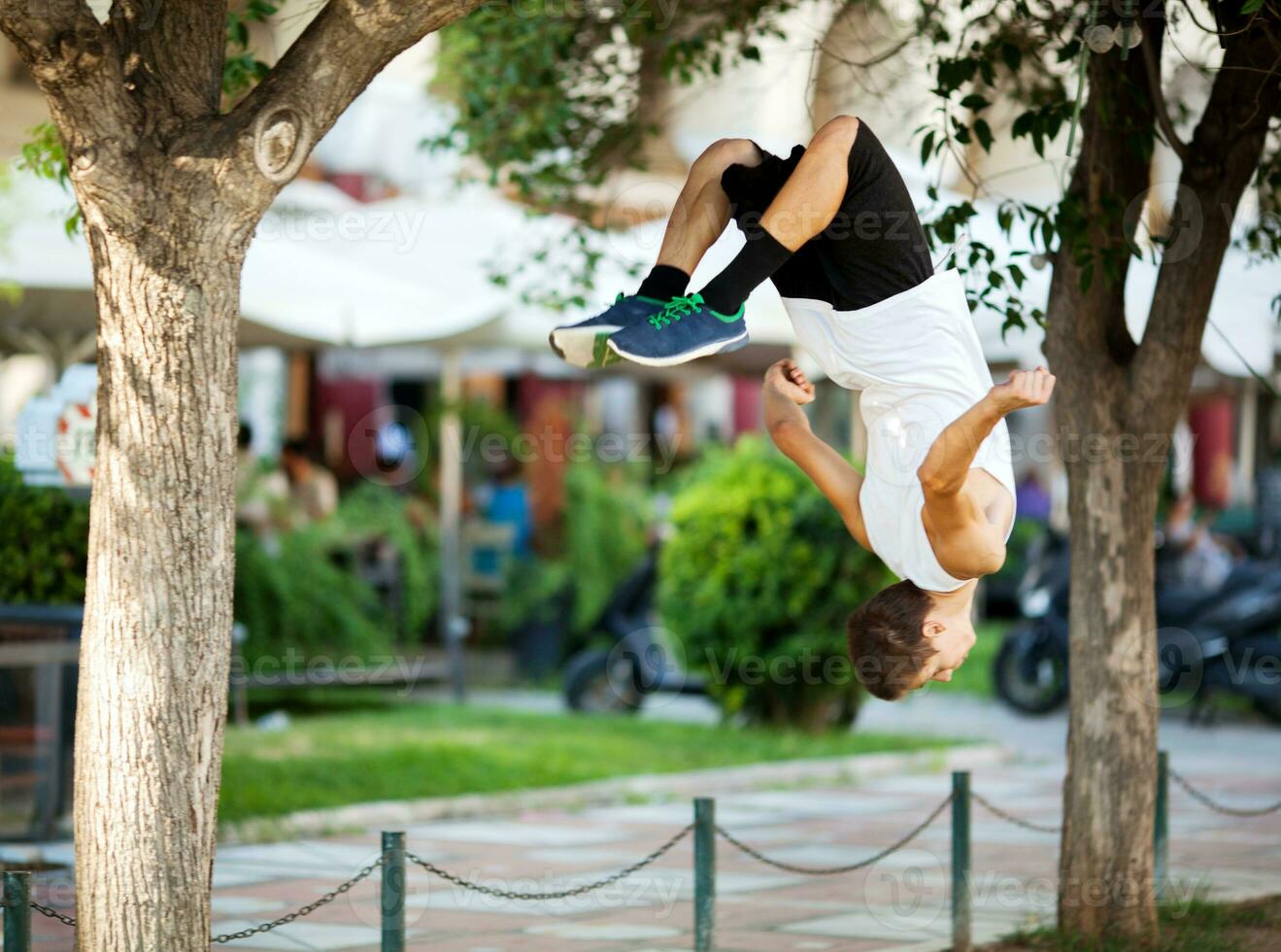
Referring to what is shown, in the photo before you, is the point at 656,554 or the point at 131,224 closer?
the point at 131,224

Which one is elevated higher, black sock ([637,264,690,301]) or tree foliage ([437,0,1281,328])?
tree foliage ([437,0,1281,328])

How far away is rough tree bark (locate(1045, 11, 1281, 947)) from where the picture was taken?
690cm

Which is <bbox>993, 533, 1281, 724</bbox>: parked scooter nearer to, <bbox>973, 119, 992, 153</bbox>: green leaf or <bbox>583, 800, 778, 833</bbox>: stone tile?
<bbox>583, 800, 778, 833</bbox>: stone tile

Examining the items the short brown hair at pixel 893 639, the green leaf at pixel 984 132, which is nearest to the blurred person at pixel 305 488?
the green leaf at pixel 984 132

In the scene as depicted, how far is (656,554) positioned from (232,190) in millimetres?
9023

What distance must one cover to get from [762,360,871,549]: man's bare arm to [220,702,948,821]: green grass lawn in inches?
193

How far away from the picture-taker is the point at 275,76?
4.91 metres

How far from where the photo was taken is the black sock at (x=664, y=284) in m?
4.52

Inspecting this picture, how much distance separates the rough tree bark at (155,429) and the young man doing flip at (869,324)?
94 cm

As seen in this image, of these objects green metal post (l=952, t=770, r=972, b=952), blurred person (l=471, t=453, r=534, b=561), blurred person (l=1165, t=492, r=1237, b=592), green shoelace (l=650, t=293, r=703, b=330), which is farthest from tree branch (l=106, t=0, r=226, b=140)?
blurred person (l=1165, t=492, r=1237, b=592)

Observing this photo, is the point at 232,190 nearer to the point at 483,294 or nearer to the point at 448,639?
the point at 483,294

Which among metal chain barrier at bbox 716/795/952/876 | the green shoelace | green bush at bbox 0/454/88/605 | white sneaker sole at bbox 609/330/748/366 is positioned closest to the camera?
white sneaker sole at bbox 609/330/748/366

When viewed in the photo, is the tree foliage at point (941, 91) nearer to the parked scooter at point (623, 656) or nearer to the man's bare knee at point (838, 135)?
the man's bare knee at point (838, 135)

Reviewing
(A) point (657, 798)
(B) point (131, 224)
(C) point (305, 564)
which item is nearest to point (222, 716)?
(B) point (131, 224)
